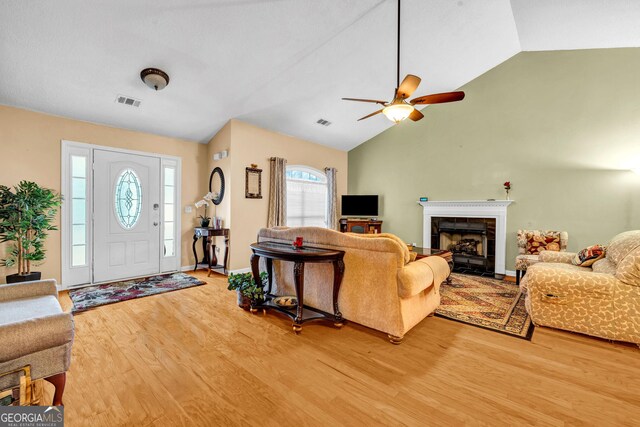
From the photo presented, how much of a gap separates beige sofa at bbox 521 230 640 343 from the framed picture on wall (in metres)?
4.17

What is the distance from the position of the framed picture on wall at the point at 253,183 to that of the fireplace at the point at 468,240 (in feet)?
11.9

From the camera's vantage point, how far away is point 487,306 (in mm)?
3268

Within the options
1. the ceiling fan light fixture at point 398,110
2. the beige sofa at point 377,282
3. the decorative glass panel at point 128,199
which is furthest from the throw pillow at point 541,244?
the decorative glass panel at point 128,199

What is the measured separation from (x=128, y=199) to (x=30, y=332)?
12.0 feet

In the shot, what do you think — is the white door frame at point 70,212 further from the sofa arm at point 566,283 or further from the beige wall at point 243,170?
the sofa arm at point 566,283

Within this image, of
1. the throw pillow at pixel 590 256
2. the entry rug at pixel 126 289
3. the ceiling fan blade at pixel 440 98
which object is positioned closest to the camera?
the ceiling fan blade at pixel 440 98

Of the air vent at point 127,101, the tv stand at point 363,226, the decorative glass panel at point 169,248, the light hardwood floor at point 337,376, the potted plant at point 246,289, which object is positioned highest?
the air vent at point 127,101

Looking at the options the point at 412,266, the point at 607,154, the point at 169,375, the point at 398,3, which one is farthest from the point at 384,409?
the point at 607,154

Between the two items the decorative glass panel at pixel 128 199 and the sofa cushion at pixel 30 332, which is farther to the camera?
the decorative glass panel at pixel 128 199

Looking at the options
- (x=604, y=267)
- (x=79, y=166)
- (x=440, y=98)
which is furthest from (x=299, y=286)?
(x=79, y=166)

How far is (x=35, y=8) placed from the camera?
2.43 m

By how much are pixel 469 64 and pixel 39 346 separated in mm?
6112

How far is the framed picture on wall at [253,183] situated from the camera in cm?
489

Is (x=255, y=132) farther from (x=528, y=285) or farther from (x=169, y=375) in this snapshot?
(x=528, y=285)
